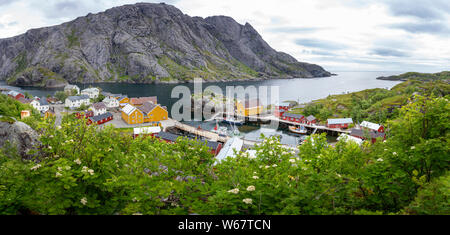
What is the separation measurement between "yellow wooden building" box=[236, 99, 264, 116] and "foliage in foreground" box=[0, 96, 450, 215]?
253ft

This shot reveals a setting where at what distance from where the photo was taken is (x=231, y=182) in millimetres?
7312

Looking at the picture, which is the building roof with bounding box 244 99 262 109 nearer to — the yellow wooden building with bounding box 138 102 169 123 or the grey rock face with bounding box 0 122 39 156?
the yellow wooden building with bounding box 138 102 169 123

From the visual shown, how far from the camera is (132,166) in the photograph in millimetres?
7762

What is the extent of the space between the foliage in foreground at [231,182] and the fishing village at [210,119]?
→ 33.4 m

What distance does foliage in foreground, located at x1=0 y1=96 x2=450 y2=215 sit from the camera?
6.02 meters

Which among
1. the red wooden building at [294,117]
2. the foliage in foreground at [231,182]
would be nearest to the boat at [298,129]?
the red wooden building at [294,117]

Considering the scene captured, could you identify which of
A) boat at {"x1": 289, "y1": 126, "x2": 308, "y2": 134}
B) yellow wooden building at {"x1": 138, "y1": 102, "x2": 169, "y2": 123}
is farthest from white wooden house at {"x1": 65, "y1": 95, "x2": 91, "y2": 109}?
boat at {"x1": 289, "y1": 126, "x2": 308, "y2": 134}

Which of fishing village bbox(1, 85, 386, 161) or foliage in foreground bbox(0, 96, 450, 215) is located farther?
fishing village bbox(1, 85, 386, 161)

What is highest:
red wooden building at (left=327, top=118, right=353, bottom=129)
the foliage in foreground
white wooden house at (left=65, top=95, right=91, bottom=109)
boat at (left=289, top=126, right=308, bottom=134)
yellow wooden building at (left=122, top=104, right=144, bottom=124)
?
white wooden house at (left=65, top=95, right=91, bottom=109)

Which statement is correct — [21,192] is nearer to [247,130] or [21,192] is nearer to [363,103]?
[247,130]

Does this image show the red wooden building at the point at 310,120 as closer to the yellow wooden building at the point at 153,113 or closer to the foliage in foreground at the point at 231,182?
the yellow wooden building at the point at 153,113
